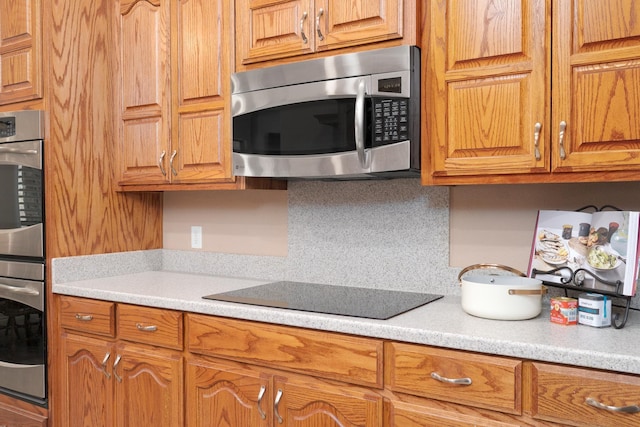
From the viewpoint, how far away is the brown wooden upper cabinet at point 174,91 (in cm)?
224

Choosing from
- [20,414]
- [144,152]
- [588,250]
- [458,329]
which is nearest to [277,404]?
[458,329]

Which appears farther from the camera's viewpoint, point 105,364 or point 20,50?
point 20,50

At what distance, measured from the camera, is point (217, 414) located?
1.89 m

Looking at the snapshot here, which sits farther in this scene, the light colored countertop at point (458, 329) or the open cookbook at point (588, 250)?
the open cookbook at point (588, 250)

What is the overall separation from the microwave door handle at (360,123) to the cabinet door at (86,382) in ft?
4.24

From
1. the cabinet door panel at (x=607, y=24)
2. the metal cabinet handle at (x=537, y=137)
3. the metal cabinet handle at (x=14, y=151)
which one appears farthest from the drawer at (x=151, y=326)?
the cabinet door panel at (x=607, y=24)

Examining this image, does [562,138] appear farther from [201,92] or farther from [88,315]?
[88,315]

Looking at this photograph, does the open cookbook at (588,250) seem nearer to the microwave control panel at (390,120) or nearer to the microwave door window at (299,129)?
the microwave control panel at (390,120)

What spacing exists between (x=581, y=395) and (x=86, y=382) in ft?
6.31

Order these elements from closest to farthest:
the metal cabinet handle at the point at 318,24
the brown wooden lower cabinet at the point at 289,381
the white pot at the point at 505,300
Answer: the brown wooden lower cabinet at the point at 289,381
the white pot at the point at 505,300
the metal cabinet handle at the point at 318,24

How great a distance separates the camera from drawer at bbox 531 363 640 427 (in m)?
1.25

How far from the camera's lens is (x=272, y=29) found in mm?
2068

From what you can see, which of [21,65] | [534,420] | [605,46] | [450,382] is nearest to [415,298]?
[450,382]

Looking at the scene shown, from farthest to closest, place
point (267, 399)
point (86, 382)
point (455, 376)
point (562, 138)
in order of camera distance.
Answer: point (86, 382) → point (267, 399) → point (562, 138) → point (455, 376)
